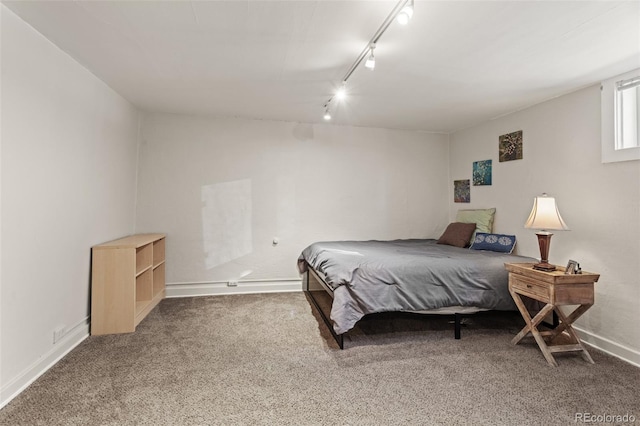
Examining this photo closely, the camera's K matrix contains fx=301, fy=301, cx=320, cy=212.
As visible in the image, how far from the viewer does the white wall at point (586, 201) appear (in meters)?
2.41

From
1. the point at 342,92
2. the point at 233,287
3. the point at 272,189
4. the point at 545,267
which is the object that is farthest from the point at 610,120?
the point at 233,287

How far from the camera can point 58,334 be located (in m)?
2.25

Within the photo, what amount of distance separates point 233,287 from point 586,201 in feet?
12.9

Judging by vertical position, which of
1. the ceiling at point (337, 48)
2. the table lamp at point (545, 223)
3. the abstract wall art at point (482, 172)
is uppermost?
the ceiling at point (337, 48)

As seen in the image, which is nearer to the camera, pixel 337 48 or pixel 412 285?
pixel 337 48

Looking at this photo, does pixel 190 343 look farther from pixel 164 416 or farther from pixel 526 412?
pixel 526 412

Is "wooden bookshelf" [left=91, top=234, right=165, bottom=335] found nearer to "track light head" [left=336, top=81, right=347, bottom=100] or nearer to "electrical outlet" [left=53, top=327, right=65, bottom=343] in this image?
"electrical outlet" [left=53, top=327, right=65, bottom=343]

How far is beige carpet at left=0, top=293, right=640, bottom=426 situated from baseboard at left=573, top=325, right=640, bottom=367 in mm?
100

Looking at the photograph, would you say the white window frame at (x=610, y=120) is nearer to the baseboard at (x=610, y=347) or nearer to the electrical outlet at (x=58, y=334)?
the baseboard at (x=610, y=347)

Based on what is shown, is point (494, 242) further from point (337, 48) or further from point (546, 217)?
point (337, 48)

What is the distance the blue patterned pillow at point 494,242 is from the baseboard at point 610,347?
941 millimetres

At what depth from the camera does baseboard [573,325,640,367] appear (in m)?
2.32

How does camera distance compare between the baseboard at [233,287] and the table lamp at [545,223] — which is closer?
the table lamp at [545,223]

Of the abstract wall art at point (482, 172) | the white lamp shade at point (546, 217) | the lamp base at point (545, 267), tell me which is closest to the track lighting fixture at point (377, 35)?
the white lamp shade at point (546, 217)
